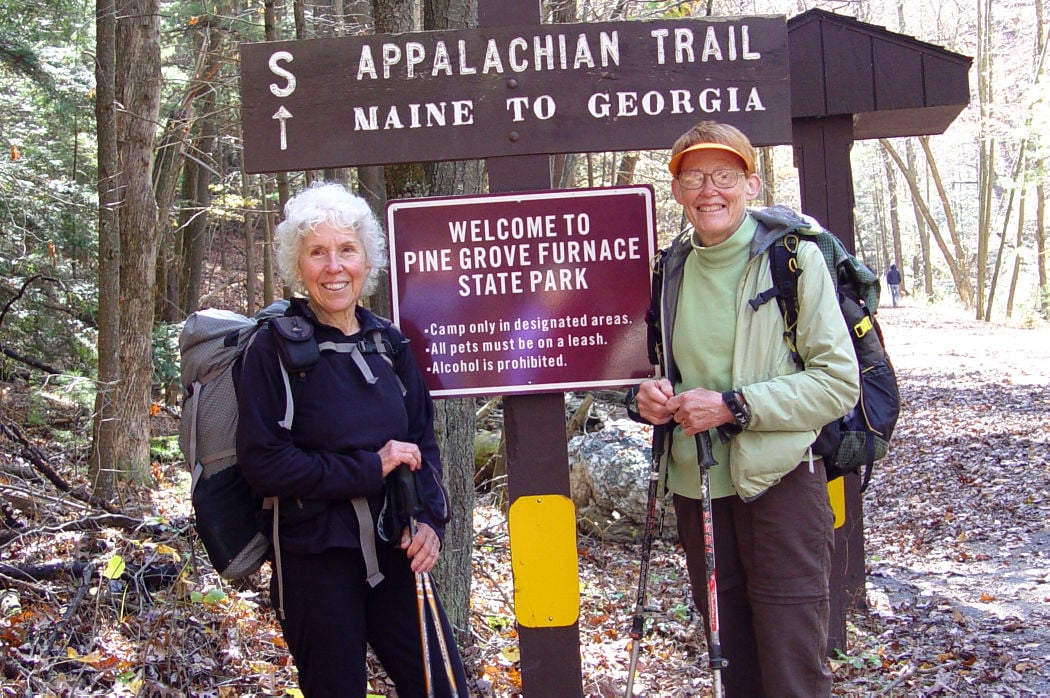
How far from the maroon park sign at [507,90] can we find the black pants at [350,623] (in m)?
1.40

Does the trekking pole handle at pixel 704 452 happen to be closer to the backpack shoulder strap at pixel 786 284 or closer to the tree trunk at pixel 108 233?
the backpack shoulder strap at pixel 786 284

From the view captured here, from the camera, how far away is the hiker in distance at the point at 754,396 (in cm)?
284

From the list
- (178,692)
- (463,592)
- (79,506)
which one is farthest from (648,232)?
(79,506)

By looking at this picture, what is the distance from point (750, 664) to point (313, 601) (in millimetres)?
1463

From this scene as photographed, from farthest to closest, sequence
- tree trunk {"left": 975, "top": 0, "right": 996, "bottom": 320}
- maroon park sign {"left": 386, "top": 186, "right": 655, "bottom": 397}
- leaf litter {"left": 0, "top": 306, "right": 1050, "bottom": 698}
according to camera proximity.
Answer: tree trunk {"left": 975, "top": 0, "right": 996, "bottom": 320}, leaf litter {"left": 0, "top": 306, "right": 1050, "bottom": 698}, maroon park sign {"left": 386, "top": 186, "right": 655, "bottom": 397}

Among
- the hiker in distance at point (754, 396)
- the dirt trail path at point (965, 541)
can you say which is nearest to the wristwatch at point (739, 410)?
the hiker in distance at point (754, 396)

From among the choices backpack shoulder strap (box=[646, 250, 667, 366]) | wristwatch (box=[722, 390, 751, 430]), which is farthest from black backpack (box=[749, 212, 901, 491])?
backpack shoulder strap (box=[646, 250, 667, 366])

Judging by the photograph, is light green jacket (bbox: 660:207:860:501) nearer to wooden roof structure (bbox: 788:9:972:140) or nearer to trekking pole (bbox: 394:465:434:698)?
trekking pole (bbox: 394:465:434:698)

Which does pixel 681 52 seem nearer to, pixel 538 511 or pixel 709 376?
pixel 709 376

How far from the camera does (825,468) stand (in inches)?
120

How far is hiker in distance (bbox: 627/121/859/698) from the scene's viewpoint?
2840 millimetres

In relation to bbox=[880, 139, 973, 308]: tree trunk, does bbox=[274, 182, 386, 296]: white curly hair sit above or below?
below

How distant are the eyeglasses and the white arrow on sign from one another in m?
1.41

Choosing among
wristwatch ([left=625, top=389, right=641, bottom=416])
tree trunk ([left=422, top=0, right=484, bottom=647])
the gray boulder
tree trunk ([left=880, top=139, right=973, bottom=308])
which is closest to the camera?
wristwatch ([left=625, top=389, right=641, bottom=416])
